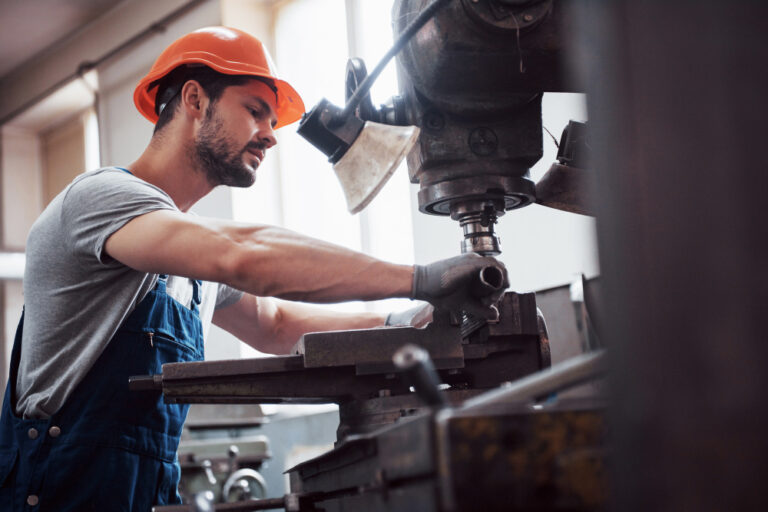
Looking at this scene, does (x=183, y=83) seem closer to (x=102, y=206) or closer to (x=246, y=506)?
(x=102, y=206)

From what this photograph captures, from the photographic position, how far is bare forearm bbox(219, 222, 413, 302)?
1.36 m

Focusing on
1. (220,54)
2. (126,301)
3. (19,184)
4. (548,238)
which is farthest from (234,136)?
(19,184)

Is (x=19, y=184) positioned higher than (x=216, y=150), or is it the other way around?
(x=19, y=184)

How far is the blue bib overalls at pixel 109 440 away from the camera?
1.51m

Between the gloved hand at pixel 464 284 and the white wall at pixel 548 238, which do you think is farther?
the white wall at pixel 548 238

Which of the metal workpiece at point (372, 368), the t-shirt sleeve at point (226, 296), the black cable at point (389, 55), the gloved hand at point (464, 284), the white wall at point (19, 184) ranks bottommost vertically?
the metal workpiece at point (372, 368)

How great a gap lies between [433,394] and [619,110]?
0.25 metres

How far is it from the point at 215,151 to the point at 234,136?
54mm

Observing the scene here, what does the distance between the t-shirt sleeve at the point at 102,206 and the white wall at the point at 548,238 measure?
1126 millimetres

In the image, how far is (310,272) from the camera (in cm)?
137

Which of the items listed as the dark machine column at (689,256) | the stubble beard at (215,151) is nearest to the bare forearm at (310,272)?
the stubble beard at (215,151)

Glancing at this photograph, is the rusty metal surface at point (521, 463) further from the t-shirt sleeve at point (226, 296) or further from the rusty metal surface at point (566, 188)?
the t-shirt sleeve at point (226, 296)

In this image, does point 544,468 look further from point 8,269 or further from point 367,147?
point 8,269

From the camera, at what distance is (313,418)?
330 cm
